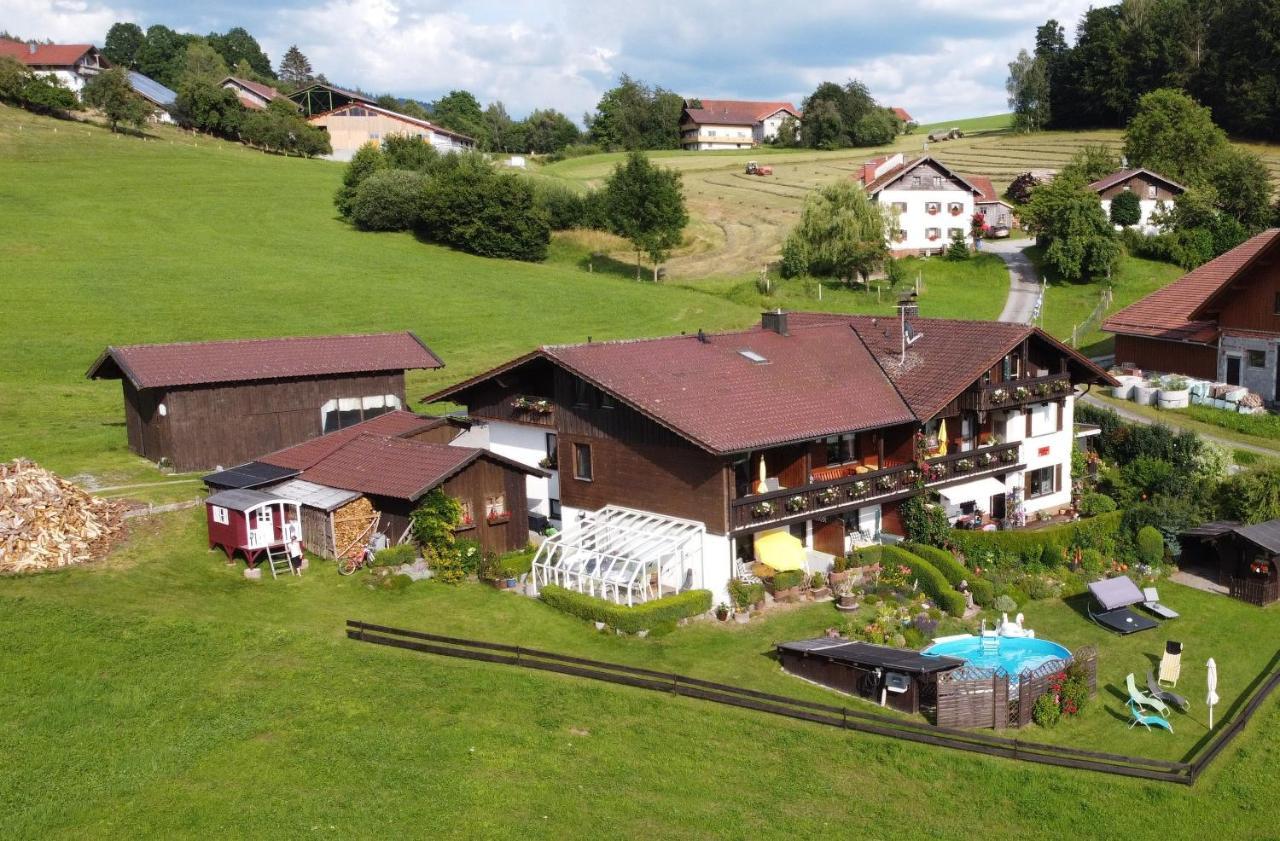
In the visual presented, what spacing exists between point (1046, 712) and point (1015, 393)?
48.4ft

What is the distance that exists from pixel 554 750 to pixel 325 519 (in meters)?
13.7

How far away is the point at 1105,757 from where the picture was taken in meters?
22.1

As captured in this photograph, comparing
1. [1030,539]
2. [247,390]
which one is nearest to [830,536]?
[1030,539]

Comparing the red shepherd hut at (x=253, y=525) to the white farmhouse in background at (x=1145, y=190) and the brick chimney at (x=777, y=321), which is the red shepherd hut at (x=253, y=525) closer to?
the brick chimney at (x=777, y=321)

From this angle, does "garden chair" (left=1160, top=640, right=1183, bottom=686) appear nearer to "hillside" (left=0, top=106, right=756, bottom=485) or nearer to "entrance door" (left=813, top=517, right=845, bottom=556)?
"entrance door" (left=813, top=517, right=845, bottom=556)

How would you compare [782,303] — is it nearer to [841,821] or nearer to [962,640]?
[962,640]

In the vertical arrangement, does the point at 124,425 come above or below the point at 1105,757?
above

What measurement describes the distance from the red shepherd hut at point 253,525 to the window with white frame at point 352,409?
36.7ft

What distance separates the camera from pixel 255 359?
138 feet

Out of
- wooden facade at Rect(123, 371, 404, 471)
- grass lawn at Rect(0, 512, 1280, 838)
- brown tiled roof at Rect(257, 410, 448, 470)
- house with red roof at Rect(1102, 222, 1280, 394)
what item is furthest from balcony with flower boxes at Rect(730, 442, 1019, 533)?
wooden facade at Rect(123, 371, 404, 471)

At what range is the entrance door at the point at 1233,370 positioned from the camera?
4950 centimetres

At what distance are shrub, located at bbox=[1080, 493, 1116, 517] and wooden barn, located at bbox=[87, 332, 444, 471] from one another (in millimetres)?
25514

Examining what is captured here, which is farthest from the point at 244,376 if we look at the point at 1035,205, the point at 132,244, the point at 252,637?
the point at 1035,205

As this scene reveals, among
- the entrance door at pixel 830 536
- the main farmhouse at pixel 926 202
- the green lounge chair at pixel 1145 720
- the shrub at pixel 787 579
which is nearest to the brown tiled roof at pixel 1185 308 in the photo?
the entrance door at pixel 830 536
